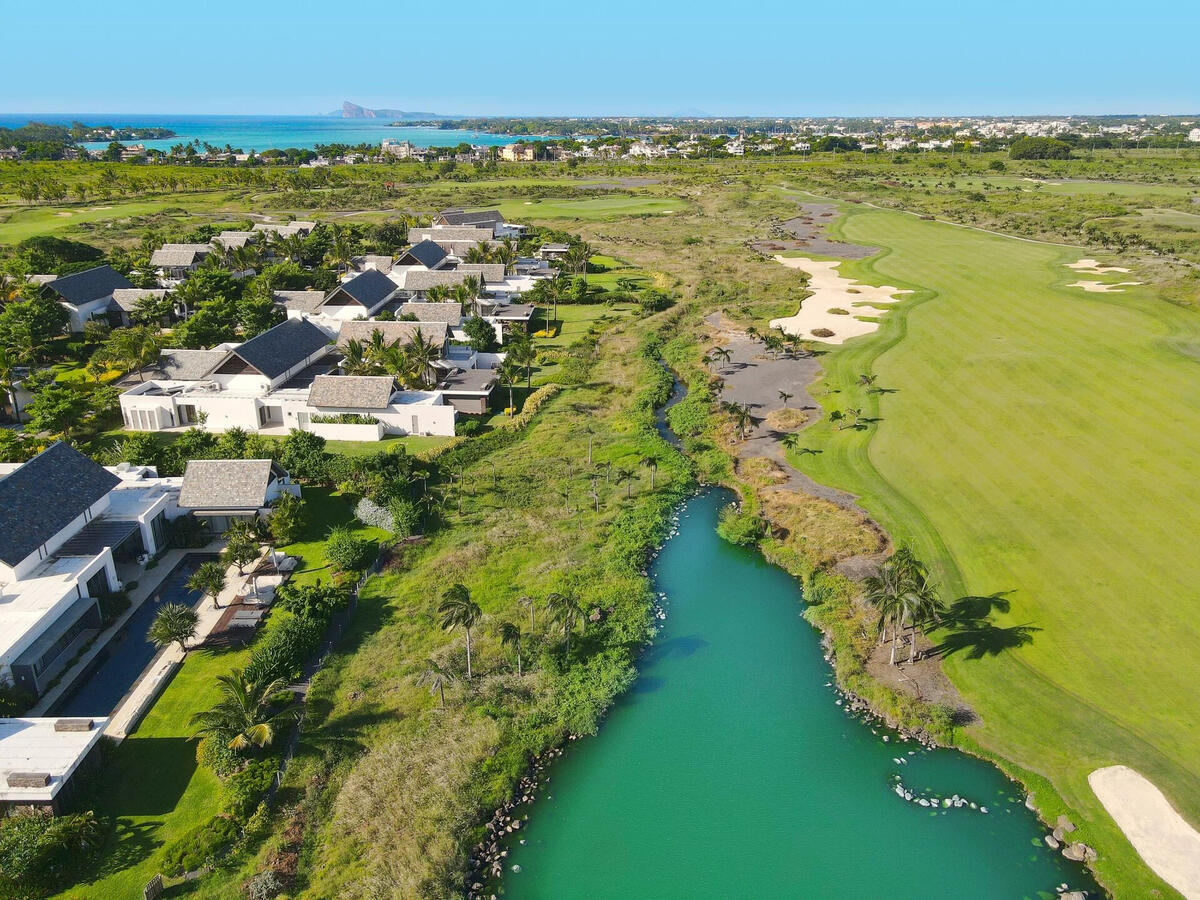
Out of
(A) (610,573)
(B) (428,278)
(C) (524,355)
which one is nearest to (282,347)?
(C) (524,355)

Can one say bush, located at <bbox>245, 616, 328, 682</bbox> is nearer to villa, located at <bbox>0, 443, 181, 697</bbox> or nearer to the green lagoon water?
villa, located at <bbox>0, 443, 181, 697</bbox>

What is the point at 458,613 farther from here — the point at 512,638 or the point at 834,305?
the point at 834,305

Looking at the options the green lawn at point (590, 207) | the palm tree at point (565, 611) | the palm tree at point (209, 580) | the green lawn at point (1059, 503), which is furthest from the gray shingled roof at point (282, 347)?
the green lawn at point (590, 207)

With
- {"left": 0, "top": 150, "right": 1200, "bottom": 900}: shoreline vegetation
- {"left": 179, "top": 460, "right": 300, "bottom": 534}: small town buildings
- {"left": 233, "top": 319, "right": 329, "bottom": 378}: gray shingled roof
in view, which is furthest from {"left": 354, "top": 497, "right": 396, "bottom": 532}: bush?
{"left": 233, "top": 319, "right": 329, "bottom": 378}: gray shingled roof

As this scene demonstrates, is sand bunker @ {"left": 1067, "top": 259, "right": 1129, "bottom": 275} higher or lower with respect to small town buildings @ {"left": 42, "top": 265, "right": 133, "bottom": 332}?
higher

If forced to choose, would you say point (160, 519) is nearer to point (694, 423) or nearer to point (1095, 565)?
point (694, 423)

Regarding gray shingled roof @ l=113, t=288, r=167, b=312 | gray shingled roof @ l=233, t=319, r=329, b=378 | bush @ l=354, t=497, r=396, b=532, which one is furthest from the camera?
gray shingled roof @ l=113, t=288, r=167, b=312

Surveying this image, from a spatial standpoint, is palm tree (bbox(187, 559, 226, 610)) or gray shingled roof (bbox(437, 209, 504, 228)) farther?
gray shingled roof (bbox(437, 209, 504, 228))

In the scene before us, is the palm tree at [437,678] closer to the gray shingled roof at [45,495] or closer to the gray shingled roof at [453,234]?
the gray shingled roof at [45,495]
